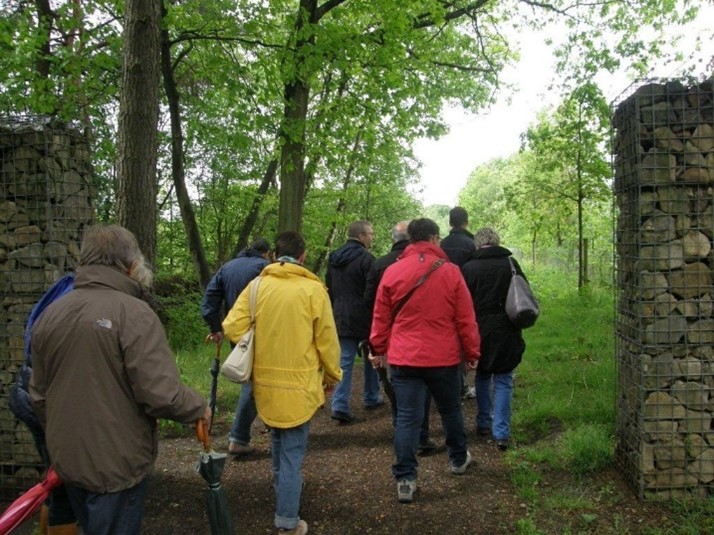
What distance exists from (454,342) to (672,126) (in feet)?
7.48

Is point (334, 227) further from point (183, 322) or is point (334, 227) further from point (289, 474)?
point (289, 474)

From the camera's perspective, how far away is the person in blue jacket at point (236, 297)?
5.46m

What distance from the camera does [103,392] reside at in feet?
8.61

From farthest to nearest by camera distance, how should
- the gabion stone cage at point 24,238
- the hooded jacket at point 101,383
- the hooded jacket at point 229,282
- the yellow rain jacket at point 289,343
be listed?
the hooded jacket at point 229,282
the gabion stone cage at point 24,238
the yellow rain jacket at point 289,343
the hooded jacket at point 101,383

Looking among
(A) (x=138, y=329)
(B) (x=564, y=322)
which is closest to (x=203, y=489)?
(A) (x=138, y=329)

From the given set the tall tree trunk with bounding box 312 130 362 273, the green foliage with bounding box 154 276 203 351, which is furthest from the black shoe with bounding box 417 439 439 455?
the tall tree trunk with bounding box 312 130 362 273

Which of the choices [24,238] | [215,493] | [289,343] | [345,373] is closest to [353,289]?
[345,373]

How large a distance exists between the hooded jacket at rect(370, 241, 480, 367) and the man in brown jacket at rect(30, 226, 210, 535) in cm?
208

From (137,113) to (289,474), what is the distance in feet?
12.4

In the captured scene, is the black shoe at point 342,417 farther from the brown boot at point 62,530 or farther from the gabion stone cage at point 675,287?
the brown boot at point 62,530

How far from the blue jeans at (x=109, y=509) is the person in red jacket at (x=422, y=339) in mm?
2215

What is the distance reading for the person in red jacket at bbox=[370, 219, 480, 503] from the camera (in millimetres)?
4496

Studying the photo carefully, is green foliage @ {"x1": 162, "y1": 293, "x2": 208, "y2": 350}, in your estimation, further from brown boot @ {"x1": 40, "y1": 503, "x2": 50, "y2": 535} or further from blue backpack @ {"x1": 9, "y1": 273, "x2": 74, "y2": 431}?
blue backpack @ {"x1": 9, "y1": 273, "x2": 74, "y2": 431}

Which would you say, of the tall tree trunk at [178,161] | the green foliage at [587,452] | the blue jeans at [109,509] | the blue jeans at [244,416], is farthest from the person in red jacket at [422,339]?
the tall tree trunk at [178,161]
